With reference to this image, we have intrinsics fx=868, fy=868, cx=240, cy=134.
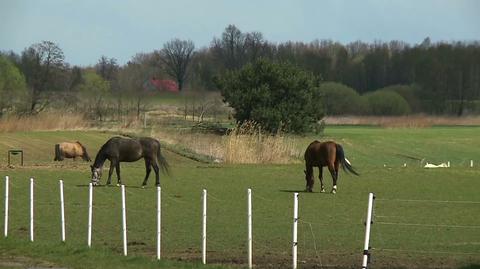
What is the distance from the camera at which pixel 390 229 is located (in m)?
18.4

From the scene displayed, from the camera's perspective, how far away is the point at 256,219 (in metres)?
20.1

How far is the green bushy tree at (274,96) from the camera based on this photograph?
61875mm

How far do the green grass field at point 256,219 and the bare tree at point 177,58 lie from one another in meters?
90.2

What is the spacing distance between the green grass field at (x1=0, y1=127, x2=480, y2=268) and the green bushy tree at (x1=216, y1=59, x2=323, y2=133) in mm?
21547

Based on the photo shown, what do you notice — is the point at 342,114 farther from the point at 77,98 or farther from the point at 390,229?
the point at 390,229

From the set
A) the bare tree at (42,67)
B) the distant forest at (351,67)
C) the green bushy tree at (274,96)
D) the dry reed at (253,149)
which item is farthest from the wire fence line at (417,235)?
the distant forest at (351,67)

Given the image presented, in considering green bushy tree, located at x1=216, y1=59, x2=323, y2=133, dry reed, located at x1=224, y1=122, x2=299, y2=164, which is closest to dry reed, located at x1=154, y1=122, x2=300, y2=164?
dry reed, located at x1=224, y1=122, x2=299, y2=164

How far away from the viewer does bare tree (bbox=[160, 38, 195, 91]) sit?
12938cm

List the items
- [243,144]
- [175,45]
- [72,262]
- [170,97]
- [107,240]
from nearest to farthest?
1. [72,262]
2. [107,240]
3. [243,144]
4. [170,97]
5. [175,45]

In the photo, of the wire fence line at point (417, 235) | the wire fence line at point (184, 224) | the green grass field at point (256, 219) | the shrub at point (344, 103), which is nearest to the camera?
the green grass field at point (256, 219)

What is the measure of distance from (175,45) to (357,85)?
2947 centimetres

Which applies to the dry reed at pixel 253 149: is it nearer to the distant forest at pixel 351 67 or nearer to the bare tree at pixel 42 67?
the bare tree at pixel 42 67

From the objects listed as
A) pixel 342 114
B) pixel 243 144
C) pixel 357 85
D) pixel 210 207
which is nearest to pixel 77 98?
pixel 243 144

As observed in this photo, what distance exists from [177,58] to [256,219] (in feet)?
373
